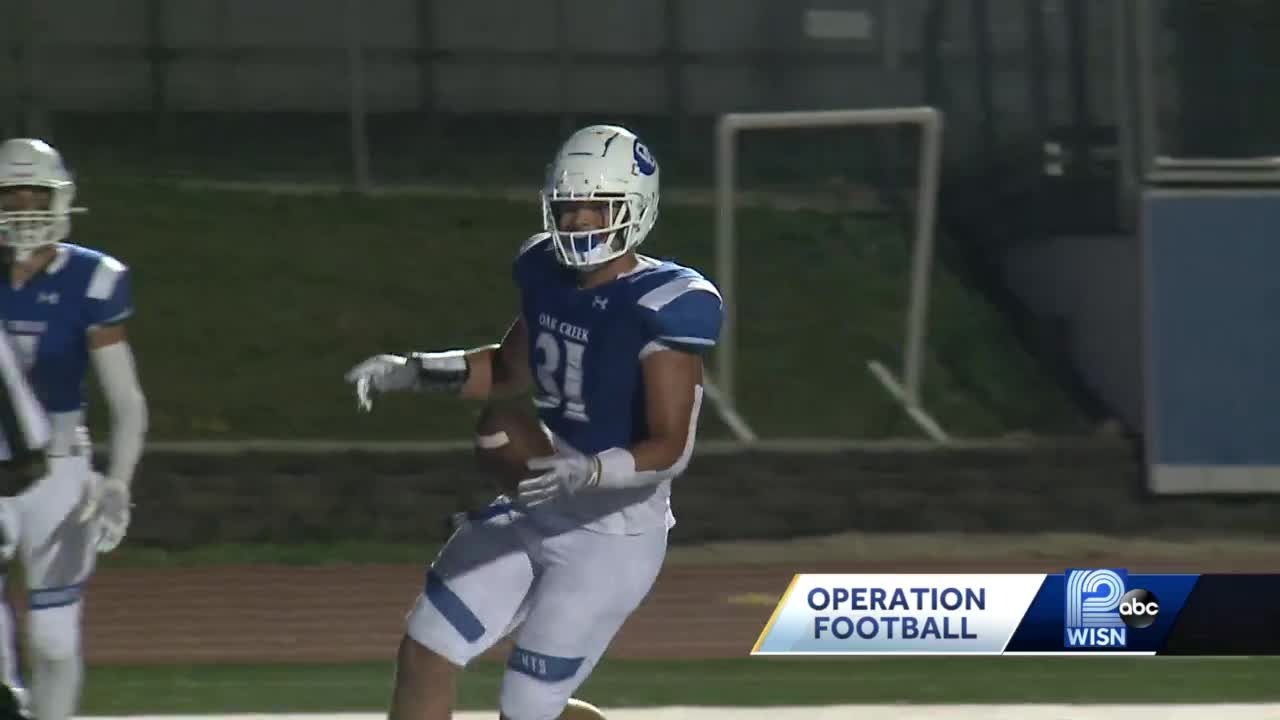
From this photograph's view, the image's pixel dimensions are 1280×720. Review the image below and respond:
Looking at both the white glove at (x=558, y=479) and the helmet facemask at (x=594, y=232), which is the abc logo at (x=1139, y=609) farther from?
the white glove at (x=558, y=479)

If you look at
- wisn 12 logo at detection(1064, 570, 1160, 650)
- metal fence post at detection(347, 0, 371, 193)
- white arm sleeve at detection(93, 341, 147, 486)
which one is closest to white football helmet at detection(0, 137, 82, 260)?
white arm sleeve at detection(93, 341, 147, 486)

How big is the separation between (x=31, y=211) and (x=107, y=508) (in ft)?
2.77

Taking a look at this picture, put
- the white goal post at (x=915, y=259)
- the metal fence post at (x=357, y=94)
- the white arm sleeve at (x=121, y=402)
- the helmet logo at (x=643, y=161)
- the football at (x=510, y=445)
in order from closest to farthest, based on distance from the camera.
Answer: the football at (x=510, y=445), the helmet logo at (x=643, y=161), the white arm sleeve at (x=121, y=402), the white goal post at (x=915, y=259), the metal fence post at (x=357, y=94)

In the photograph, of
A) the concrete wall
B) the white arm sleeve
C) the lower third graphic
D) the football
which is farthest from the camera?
the concrete wall

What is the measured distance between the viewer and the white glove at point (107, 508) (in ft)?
20.9

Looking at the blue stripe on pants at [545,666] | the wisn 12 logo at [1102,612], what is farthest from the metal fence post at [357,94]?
the blue stripe on pants at [545,666]

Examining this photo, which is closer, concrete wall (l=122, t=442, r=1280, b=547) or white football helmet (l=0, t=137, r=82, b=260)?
white football helmet (l=0, t=137, r=82, b=260)

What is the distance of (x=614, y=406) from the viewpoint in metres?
5.45

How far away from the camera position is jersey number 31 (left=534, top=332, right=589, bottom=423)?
545 cm

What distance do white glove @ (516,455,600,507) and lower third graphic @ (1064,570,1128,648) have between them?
4379 millimetres

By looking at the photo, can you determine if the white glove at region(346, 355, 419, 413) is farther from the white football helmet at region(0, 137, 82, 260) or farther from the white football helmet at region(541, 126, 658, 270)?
the white football helmet at region(0, 137, 82, 260)

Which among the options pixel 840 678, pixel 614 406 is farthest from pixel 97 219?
pixel 614 406

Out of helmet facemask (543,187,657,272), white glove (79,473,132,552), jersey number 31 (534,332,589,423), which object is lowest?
white glove (79,473,132,552)

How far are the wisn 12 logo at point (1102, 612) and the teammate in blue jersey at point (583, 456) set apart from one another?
13.0 ft
